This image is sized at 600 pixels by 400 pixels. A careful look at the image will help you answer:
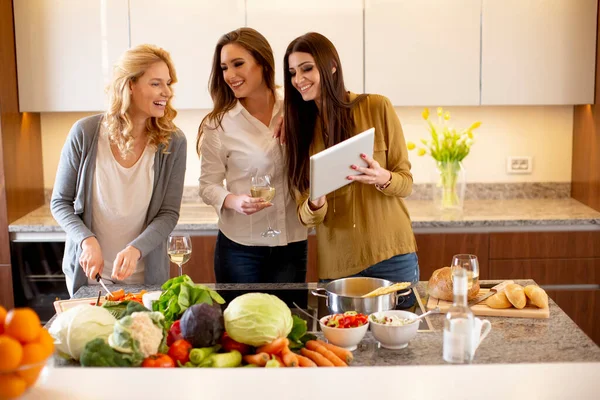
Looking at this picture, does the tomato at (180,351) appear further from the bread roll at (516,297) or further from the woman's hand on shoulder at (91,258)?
the bread roll at (516,297)

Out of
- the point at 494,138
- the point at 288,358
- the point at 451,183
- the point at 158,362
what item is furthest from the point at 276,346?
the point at 494,138

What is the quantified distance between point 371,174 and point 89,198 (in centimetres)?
101

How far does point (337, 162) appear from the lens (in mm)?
2268

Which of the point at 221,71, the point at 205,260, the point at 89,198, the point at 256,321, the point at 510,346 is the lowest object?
the point at 205,260

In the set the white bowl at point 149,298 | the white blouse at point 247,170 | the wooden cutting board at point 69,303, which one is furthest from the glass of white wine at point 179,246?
the white blouse at point 247,170

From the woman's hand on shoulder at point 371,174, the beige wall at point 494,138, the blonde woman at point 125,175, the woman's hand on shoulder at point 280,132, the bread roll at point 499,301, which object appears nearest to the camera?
the bread roll at point 499,301

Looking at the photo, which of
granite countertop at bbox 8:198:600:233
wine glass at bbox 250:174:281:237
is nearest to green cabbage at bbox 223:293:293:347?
wine glass at bbox 250:174:281:237

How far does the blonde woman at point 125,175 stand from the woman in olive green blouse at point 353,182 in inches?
18.1

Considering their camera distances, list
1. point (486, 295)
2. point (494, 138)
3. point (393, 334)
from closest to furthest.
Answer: point (393, 334), point (486, 295), point (494, 138)

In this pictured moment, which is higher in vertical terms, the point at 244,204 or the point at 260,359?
the point at 244,204

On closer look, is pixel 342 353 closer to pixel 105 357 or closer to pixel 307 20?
pixel 105 357

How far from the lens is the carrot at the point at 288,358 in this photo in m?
1.70

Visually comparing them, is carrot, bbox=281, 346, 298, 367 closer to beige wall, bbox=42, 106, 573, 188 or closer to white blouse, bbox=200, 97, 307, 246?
white blouse, bbox=200, 97, 307, 246

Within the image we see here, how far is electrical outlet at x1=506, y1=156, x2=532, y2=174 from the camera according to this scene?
4344 mm
